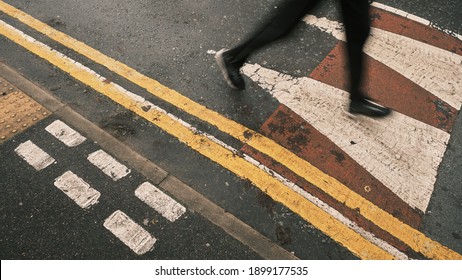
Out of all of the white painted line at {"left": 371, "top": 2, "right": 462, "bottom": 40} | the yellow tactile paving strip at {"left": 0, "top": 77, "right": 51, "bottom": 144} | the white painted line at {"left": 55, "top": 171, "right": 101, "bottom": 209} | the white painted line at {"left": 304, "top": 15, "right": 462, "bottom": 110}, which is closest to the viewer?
the white painted line at {"left": 55, "top": 171, "right": 101, "bottom": 209}

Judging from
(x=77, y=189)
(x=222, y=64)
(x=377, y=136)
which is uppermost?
(x=222, y=64)

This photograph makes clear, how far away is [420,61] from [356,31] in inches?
62.2

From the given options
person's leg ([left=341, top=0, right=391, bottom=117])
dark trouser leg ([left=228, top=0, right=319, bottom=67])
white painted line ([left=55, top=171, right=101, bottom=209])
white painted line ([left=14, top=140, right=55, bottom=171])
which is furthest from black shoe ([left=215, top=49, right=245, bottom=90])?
white painted line ([left=14, top=140, right=55, bottom=171])

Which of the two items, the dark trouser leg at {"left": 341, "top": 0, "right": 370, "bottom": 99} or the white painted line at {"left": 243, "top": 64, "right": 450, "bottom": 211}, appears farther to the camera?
the white painted line at {"left": 243, "top": 64, "right": 450, "bottom": 211}

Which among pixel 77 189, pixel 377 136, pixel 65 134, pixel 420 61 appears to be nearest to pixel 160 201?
pixel 77 189

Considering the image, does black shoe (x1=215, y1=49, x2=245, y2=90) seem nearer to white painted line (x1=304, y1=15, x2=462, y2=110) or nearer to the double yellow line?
the double yellow line

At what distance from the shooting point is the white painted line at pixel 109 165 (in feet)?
9.33

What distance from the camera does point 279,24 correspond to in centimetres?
279

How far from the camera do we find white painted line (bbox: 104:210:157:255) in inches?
95.9

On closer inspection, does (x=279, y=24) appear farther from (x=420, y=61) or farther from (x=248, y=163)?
(x=420, y=61)

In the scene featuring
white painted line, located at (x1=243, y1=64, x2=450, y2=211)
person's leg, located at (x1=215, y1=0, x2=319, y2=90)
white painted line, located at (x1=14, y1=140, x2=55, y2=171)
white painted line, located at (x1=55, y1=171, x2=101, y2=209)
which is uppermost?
person's leg, located at (x1=215, y1=0, x2=319, y2=90)

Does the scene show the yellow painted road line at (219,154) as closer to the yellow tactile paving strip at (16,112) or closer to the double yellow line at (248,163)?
the double yellow line at (248,163)

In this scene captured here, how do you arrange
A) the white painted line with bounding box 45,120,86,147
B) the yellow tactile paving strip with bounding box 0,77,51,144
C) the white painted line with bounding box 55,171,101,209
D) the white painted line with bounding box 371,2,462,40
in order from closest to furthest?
the white painted line with bounding box 55,171,101,209
the white painted line with bounding box 45,120,86,147
the yellow tactile paving strip with bounding box 0,77,51,144
the white painted line with bounding box 371,2,462,40

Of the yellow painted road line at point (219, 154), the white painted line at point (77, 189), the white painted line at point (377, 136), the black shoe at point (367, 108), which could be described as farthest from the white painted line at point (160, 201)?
the black shoe at point (367, 108)
